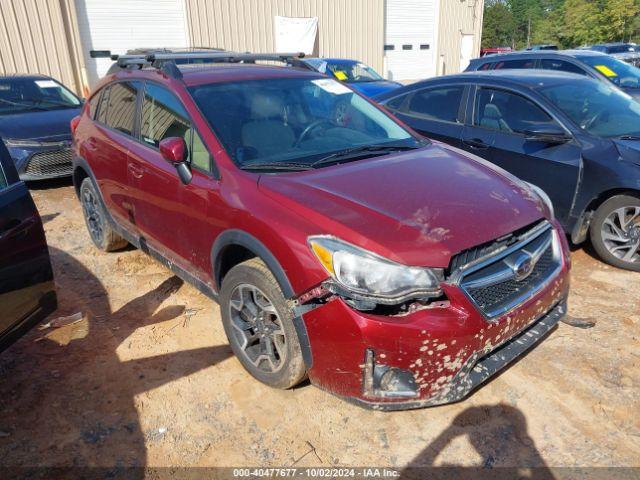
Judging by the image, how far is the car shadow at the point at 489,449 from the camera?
2.31m

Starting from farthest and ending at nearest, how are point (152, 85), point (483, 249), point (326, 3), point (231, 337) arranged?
point (326, 3) < point (152, 85) < point (231, 337) < point (483, 249)

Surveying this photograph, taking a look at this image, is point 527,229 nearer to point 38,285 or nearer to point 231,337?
point 231,337

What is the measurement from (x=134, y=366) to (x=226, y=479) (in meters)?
1.18

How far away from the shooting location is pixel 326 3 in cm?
1884

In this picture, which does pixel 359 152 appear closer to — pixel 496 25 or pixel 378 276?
pixel 378 276

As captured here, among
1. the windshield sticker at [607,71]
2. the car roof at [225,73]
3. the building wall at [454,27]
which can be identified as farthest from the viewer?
the building wall at [454,27]

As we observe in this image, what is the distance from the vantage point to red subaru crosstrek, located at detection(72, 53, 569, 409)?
2.26 metres

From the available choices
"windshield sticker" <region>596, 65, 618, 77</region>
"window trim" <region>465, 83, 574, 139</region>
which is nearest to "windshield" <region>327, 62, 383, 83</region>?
"windshield sticker" <region>596, 65, 618, 77</region>

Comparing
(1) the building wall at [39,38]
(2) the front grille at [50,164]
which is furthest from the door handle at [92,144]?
(1) the building wall at [39,38]

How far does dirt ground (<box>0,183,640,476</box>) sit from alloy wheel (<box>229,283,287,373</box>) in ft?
0.67

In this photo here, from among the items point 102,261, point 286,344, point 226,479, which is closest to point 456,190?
point 286,344

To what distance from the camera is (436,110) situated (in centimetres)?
529

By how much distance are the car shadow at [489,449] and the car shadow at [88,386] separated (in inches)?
52.8

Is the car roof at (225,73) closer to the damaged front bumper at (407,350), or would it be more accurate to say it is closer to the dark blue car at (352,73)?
the damaged front bumper at (407,350)
